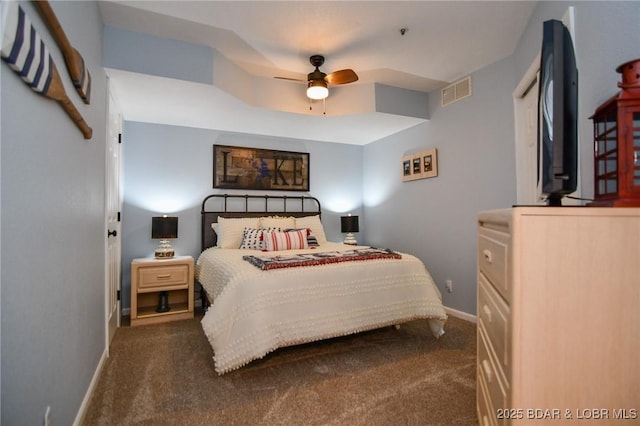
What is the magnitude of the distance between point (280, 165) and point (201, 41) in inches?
79.7

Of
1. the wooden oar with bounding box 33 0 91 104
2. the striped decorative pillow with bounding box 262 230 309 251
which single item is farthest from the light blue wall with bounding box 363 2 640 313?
the wooden oar with bounding box 33 0 91 104

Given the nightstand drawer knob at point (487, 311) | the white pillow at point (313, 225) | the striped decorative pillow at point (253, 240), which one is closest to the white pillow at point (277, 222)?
the white pillow at point (313, 225)

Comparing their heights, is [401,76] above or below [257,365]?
above

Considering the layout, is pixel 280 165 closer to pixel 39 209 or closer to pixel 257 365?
pixel 257 365

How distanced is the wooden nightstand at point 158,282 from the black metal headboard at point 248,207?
0.60 metres

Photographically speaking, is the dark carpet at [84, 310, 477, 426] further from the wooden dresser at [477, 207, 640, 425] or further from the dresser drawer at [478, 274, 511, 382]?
the wooden dresser at [477, 207, 640, 425]

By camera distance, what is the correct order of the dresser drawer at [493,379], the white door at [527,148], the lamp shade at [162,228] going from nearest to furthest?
the dresser drawer at [493,379]
the white door at [527,148]
the lamp shade at [162,228]

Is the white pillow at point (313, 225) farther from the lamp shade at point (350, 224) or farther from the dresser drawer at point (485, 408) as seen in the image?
the dresser drawer at point (485, 408)

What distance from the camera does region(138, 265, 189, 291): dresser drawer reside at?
3.13 m

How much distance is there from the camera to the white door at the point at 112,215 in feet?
8.03

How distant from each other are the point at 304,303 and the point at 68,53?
6.16 ft

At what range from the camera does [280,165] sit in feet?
14.5

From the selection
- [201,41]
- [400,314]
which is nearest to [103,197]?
[201,41]

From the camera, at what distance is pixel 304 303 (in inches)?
85.6
